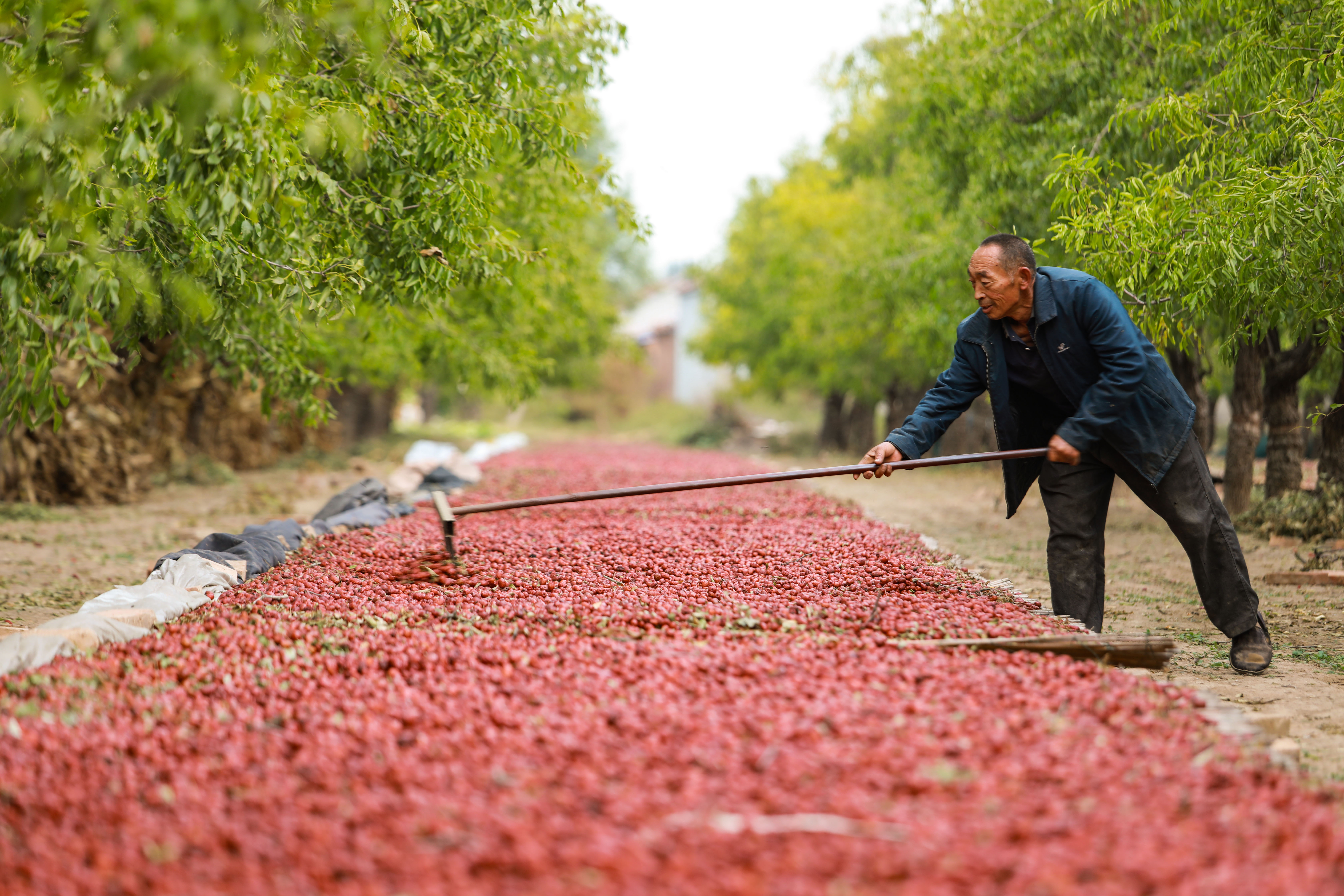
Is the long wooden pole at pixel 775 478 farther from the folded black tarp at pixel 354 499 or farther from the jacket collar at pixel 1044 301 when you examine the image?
the folded black tarp at pixel 354 499

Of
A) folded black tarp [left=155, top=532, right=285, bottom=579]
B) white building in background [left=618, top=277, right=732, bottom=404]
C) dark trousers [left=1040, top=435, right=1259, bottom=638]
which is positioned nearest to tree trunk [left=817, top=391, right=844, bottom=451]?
white building in background [left=618, top=277, right=732, bottom=404]

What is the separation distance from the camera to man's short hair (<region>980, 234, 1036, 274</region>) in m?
3.89

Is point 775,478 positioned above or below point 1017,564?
above

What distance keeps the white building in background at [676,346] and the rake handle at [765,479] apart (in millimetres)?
27292

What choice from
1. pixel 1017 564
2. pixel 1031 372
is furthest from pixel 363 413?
pixel 1031 372

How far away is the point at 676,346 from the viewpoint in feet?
130

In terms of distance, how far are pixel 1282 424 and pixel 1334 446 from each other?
0.48 m

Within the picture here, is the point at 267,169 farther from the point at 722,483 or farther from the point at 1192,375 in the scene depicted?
the point at 1192,375

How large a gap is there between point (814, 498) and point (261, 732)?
665 cm

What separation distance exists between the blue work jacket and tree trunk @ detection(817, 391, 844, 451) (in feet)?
51.4

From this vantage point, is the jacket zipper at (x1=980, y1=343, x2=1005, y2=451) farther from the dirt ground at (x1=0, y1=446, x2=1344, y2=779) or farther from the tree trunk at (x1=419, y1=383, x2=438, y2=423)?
the tree trunk at (x1=419, y1=383, x2=438, y2=423)

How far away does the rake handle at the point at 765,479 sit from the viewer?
394cm

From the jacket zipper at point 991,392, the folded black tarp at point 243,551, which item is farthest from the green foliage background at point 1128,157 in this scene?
the folded black tarp at point 243,551

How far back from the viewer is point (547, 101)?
5684mm
